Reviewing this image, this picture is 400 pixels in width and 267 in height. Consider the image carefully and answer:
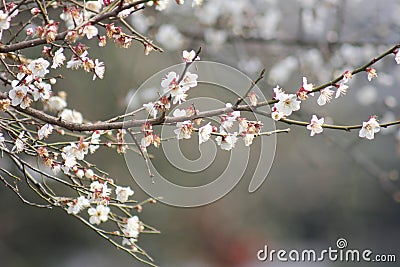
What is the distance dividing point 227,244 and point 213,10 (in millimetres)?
4575

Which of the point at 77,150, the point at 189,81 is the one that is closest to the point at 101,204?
the point at 77,150

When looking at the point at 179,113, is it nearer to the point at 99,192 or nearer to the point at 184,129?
the point at 184,129

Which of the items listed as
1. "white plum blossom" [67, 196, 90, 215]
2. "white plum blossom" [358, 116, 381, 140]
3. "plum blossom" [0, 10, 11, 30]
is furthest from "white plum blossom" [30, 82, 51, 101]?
"white plum blossom" [358, 116, 381, 140]

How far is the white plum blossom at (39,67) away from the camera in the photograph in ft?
3.79

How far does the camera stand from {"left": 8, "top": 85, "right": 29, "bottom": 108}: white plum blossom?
115 centimetres

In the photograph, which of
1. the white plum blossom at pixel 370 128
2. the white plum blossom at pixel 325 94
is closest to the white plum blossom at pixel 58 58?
the white plum blossom at pixel 325 94

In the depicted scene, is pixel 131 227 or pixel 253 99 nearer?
pixel 253 99

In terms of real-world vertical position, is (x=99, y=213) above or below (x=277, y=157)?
below

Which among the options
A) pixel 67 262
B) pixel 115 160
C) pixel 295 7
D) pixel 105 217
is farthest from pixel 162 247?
pixel 105 217

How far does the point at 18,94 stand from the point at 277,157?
6.06 m

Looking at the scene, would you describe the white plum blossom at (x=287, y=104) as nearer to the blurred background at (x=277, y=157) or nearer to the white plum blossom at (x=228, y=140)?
the white plum blossom at (x=228, y=140)

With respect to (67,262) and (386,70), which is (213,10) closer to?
(386,70)

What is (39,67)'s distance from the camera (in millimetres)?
1161

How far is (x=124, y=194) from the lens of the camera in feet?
4.54
